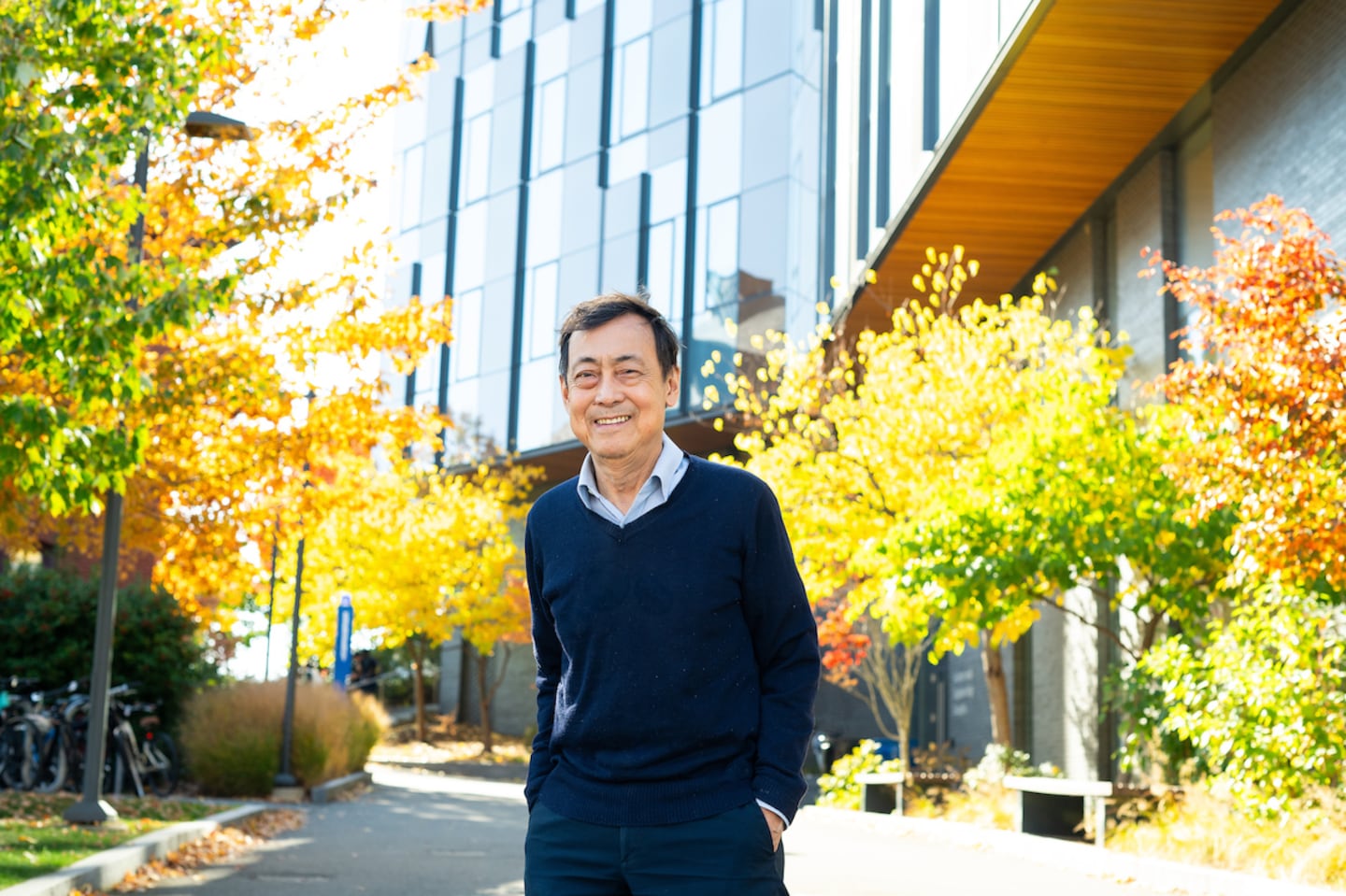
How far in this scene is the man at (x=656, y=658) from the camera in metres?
3.20

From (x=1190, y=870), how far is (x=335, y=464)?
10.4 m

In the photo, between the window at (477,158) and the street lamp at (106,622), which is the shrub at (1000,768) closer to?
the street lamp at (106,622)

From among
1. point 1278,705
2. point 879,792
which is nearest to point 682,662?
point 1278,705

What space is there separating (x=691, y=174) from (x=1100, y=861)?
2535cm

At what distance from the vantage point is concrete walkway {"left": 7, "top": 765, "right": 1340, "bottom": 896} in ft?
35.4

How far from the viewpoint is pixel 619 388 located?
346cm

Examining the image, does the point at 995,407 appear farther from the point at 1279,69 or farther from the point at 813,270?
the point at 813,270

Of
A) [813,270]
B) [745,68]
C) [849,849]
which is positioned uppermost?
[745,68]

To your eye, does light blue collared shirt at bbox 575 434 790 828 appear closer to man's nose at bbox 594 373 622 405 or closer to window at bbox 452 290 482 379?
man's nose at bbox 594 373 622 405

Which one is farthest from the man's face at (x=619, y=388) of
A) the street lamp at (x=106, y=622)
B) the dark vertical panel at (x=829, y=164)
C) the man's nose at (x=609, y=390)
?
the dark vertical panel at (x=829, y=164)

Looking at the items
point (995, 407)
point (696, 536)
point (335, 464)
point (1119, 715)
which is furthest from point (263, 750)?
point (696, 536)

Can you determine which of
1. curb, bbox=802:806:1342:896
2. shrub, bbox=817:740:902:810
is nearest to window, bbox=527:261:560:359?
shrub, bbox=817:740:902:810

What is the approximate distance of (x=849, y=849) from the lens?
48.8ft

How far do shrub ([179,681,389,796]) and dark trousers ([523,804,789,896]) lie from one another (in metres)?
15.8
